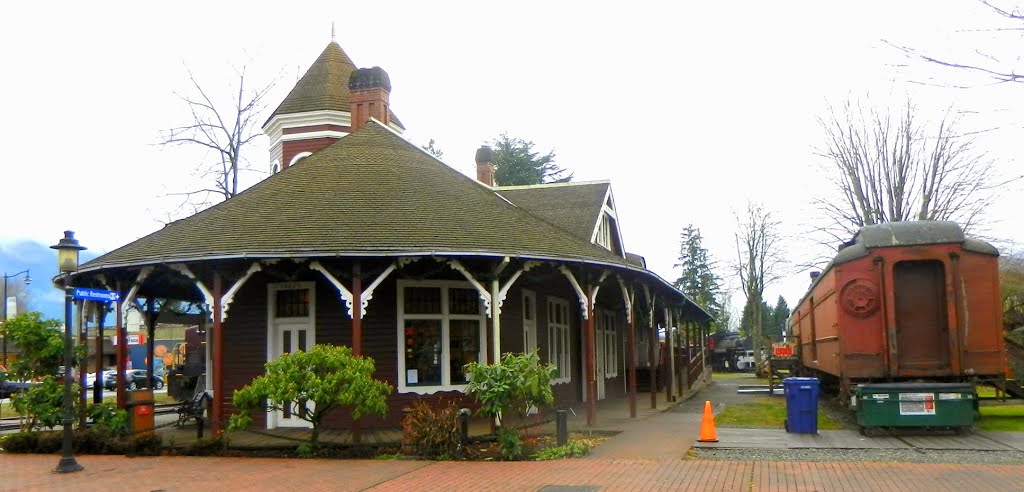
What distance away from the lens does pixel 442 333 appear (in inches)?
663

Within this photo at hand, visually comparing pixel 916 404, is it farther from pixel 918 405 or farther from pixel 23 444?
pixel 23 444

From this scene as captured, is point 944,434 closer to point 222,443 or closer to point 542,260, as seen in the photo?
point 542,260

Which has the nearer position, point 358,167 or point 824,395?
point 358,167

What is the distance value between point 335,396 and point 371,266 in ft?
9.35

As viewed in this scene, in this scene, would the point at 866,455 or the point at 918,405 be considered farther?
the point at 918,405

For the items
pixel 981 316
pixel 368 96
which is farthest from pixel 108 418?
pixel 981 316

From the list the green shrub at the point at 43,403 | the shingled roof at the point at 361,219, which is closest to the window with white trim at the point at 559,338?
the shingled roof at the point at 361,219

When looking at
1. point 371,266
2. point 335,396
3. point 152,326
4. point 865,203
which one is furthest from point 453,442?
point 865,203

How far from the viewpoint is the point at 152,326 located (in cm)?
2100

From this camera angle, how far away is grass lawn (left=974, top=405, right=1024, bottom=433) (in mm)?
15115

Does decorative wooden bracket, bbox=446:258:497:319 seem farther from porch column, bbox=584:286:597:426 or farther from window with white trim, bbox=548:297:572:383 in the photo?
window with white trim, bbox=548:297:572:383

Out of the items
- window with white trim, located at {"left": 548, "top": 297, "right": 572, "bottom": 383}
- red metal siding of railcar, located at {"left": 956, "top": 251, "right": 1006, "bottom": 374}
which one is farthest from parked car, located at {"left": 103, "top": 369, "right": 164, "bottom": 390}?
red metal siding of railcar, located at {"left": 956, "top": 251, "right": 1006, "bottom": 374}

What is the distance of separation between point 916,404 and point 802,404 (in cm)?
179

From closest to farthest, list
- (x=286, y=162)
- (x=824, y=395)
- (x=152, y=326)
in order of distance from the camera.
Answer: (x=152, y=326), (x=824, y=395), (x=286, y=162)
